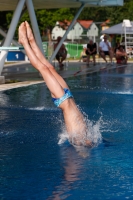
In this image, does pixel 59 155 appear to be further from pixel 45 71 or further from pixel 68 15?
pixel 68 15

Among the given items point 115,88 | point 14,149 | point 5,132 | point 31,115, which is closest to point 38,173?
point 14,149

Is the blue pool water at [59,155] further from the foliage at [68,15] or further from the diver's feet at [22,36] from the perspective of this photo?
the foliage at [68,15]

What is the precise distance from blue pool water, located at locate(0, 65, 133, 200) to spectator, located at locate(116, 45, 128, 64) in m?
17.5

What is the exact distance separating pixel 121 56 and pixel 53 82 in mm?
23134

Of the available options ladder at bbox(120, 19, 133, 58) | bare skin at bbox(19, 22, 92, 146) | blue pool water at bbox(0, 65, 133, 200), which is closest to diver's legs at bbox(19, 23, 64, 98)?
bare skin at bbox(19, 22, 92, 146)

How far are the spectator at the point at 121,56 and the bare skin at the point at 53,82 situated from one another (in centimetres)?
2242

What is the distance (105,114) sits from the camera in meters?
10.3

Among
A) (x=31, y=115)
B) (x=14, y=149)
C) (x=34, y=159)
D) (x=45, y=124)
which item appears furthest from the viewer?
(x=31, y=115)

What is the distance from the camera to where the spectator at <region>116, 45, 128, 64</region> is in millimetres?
29656

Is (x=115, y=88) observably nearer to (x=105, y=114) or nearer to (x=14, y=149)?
(x=105, y=114)

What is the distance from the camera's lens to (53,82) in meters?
7.19

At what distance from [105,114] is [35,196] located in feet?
16.8

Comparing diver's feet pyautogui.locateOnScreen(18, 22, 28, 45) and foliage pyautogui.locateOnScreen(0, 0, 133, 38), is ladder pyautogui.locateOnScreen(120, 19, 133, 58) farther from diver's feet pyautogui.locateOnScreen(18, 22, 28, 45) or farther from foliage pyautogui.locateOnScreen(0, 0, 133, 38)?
diver's feet pyautogui.locateOnScreen(18, 22, 28, 45)

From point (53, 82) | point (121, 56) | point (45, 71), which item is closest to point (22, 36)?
point (45, 71)
